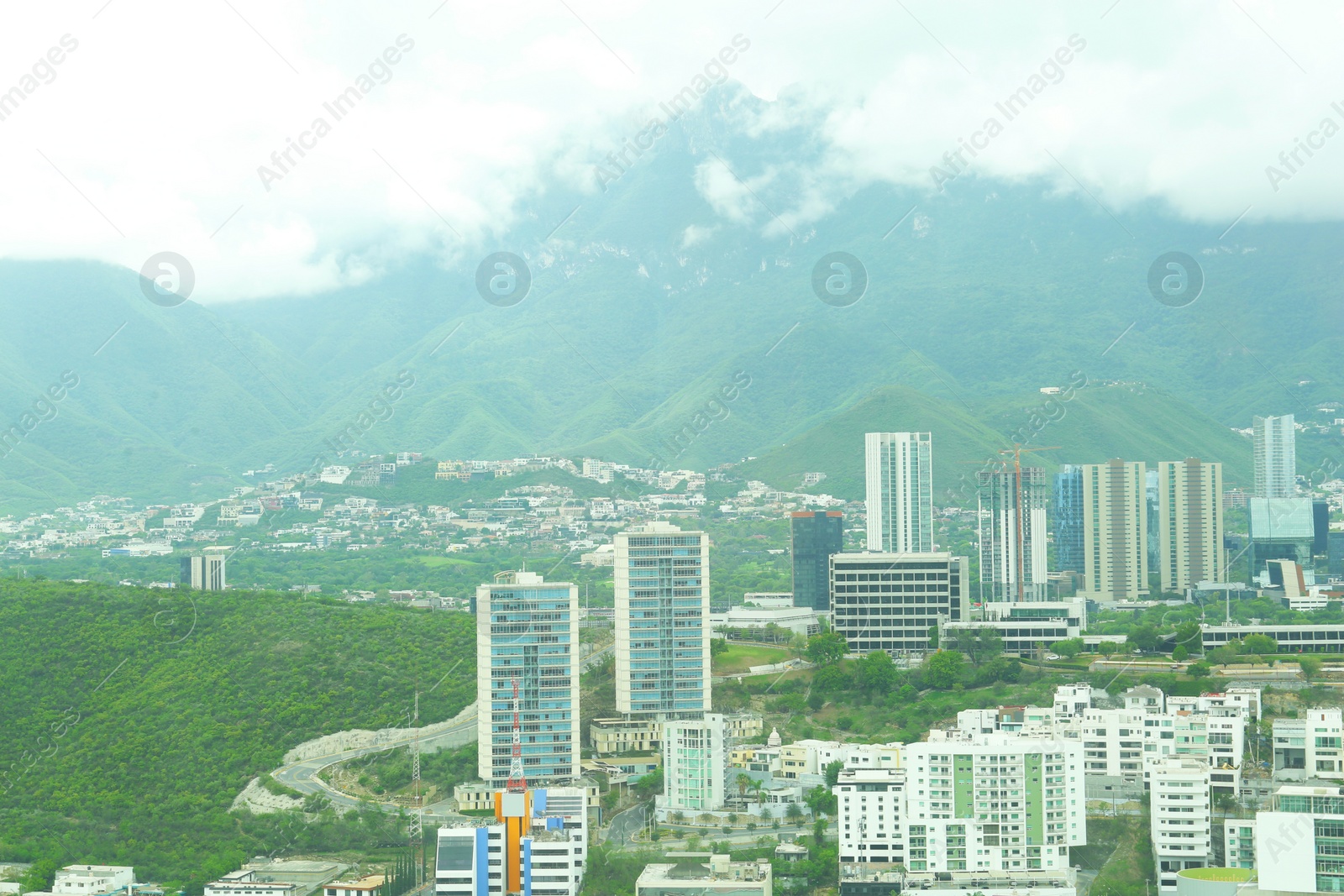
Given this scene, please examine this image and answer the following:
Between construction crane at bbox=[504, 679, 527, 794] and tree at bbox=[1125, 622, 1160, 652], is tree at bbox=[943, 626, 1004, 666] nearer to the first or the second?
tree at bbox=[1125, 622, 1160, 652]

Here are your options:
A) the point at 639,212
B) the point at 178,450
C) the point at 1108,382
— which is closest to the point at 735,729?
the point at 1108,382

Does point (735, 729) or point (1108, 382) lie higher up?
point (1108, 382)

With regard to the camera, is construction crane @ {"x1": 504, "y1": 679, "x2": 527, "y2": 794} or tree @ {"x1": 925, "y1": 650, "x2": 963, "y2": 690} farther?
tree @ {"x1": 925, "y1": 650, "x2": 963, "y2": 690}

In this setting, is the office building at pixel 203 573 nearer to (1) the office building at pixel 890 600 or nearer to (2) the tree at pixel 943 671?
(1) the office building at pixel 890 600

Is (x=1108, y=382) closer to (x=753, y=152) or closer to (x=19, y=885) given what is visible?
(x=753, y=152)

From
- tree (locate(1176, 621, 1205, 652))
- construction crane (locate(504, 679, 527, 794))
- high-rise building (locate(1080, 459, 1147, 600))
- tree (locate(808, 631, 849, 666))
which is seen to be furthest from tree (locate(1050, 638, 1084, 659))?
high-rise building (locate(1080, 459, 1147, 600))
